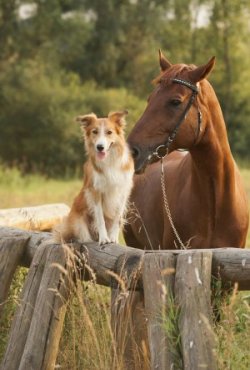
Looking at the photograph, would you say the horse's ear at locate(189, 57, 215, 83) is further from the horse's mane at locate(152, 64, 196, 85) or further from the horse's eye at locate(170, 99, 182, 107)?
the horse's eye at locate(170, 99, 182, 107)

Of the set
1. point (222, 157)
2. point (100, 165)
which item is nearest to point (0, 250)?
point (100, 165)

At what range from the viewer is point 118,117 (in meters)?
5.82

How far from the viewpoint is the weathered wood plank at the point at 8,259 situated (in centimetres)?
586

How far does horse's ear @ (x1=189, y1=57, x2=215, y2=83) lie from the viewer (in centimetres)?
585

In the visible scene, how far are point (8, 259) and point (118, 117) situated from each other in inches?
46.9

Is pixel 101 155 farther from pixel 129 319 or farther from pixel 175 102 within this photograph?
pixel 129 319

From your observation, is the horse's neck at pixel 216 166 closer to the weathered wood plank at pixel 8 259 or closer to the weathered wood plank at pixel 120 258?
the weathered wood plank at pixel 120 258

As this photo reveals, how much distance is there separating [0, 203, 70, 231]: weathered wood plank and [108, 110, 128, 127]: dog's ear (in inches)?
71.3

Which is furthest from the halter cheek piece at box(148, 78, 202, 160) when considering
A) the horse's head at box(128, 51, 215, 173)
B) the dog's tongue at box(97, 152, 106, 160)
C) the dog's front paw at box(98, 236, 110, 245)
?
the dog's front paw at box(98, 236, 110, 245)

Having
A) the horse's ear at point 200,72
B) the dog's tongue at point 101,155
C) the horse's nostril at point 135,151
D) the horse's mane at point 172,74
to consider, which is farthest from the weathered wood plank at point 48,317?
the horse's ear at point 200,72

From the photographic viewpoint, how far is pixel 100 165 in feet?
18.6

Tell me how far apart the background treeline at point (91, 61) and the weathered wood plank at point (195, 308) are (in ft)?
88.4

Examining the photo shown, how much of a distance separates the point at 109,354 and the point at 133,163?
136 cm

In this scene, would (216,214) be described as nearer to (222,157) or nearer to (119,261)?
(222,157)
